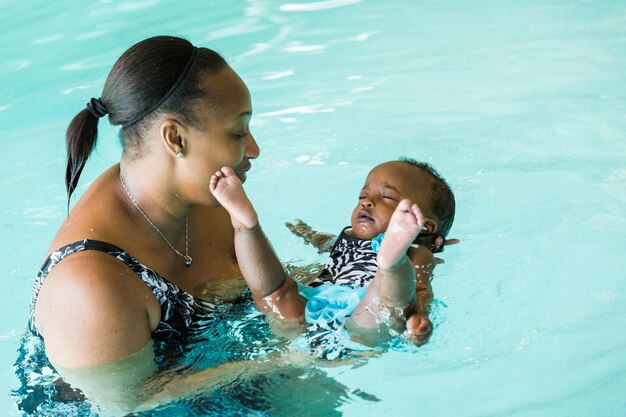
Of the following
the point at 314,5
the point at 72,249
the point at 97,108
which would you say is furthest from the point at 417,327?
the point at 314,5

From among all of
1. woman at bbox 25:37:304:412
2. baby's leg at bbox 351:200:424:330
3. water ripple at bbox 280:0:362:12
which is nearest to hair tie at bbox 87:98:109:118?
woman at bbox 25:37:304:412

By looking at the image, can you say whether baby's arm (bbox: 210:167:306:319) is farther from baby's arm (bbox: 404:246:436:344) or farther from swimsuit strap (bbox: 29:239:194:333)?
baby's arm (bbox: 404:246:436:344)

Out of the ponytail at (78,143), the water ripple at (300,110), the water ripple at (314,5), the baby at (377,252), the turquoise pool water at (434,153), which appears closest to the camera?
the baby at (377,252)

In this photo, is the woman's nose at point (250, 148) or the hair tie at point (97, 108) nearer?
the hair tie at point (97, 108)

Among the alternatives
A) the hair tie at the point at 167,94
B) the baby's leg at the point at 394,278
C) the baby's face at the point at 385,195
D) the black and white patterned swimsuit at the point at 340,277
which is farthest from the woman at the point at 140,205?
the baby's face at the point at 385,195

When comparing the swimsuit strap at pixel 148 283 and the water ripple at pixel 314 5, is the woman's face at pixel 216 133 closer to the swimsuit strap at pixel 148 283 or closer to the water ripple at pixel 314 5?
the swimsuit strap at pixel 148 283

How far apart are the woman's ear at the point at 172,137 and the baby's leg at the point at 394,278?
2.06ft

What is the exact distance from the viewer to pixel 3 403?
308 cm

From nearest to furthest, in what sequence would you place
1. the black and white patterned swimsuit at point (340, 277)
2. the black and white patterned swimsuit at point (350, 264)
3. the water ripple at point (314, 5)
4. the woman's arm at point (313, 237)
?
1. the black and white patterned swimsuit at point (340, 277)
2. the black and white patterned swimsuit at point (350, 264)
3. the woman's arm at point (313, 237)
4. the water ripple at point (314, 5)

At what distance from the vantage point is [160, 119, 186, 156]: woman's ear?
2.54 m

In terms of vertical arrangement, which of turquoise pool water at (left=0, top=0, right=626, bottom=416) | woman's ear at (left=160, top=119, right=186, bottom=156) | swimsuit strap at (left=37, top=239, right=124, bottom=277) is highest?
woman's ear at (left=160, top=119, right=186, bottom=156)

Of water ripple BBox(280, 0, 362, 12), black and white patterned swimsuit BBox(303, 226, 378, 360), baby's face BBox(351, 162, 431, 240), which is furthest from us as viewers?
water ripple BBox(280, 0, 362, 12)

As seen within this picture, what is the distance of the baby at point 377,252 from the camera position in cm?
253

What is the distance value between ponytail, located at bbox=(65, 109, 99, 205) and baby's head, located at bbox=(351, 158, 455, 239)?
106 centimetres
